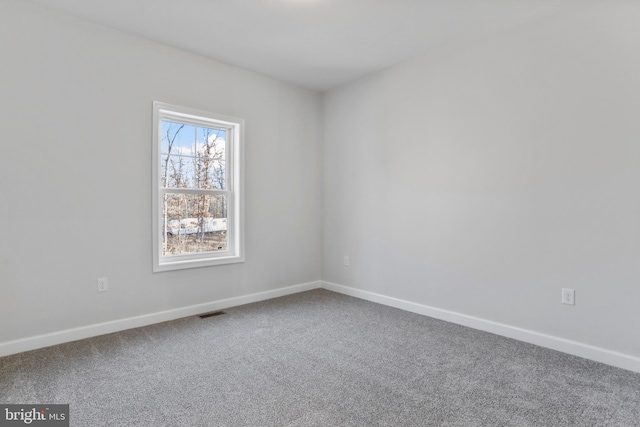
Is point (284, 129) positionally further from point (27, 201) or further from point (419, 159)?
point (27, 201)

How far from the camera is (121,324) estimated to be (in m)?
3.04

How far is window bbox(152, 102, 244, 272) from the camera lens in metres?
3.36

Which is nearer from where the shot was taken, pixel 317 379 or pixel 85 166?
pixel 317 379

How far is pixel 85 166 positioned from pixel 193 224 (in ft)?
3.64

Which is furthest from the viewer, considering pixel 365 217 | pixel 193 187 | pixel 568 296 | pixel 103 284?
pixel 365 217

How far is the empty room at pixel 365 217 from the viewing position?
2.10 m

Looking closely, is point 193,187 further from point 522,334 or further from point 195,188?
point 522,334

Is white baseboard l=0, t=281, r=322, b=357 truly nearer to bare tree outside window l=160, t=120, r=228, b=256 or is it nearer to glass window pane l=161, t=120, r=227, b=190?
bare tree outside window l=160, t=120, r=228, b=256

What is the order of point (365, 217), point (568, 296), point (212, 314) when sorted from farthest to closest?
point (365, 217) → point (212, 314) → point (568, 296)

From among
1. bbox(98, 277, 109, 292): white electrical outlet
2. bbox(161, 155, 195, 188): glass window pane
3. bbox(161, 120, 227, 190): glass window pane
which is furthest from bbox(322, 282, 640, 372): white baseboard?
bbox(98, 277, 109, 292): white electrical outlet

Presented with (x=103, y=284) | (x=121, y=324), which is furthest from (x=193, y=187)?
(x=121, y=324)

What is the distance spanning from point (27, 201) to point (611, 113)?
4252mm

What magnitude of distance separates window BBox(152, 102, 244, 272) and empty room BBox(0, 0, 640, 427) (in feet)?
0.07

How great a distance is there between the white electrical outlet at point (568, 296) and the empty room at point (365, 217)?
0.08 ft
